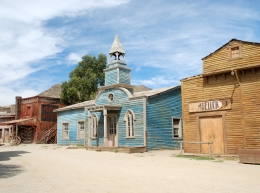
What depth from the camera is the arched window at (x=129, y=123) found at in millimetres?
19188

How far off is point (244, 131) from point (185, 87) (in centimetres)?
436

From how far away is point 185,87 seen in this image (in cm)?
1588

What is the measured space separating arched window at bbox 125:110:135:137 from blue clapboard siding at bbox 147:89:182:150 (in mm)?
1381

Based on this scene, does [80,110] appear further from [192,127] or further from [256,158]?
[256,158]

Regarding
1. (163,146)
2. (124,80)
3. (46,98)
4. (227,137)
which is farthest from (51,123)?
(227,137)

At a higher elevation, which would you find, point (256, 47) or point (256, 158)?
point (256, 47)

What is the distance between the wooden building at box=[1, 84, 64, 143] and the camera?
3196 centimetres

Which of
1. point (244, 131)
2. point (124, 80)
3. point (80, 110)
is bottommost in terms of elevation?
point (244, 131)

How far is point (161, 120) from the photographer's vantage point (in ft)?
63.5

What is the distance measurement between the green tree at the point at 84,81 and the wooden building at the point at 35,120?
2.54m

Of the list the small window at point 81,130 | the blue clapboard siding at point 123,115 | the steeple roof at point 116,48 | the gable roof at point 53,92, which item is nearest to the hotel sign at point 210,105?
the blue clapboard siding at point 123,115

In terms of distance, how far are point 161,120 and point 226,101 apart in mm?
6307

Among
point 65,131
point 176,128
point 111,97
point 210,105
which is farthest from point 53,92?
point 210,105

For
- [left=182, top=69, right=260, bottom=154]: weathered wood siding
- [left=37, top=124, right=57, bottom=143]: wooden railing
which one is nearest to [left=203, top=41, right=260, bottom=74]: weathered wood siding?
[left=182, top=69, right=260, bottom=154]: weathered wood siding
